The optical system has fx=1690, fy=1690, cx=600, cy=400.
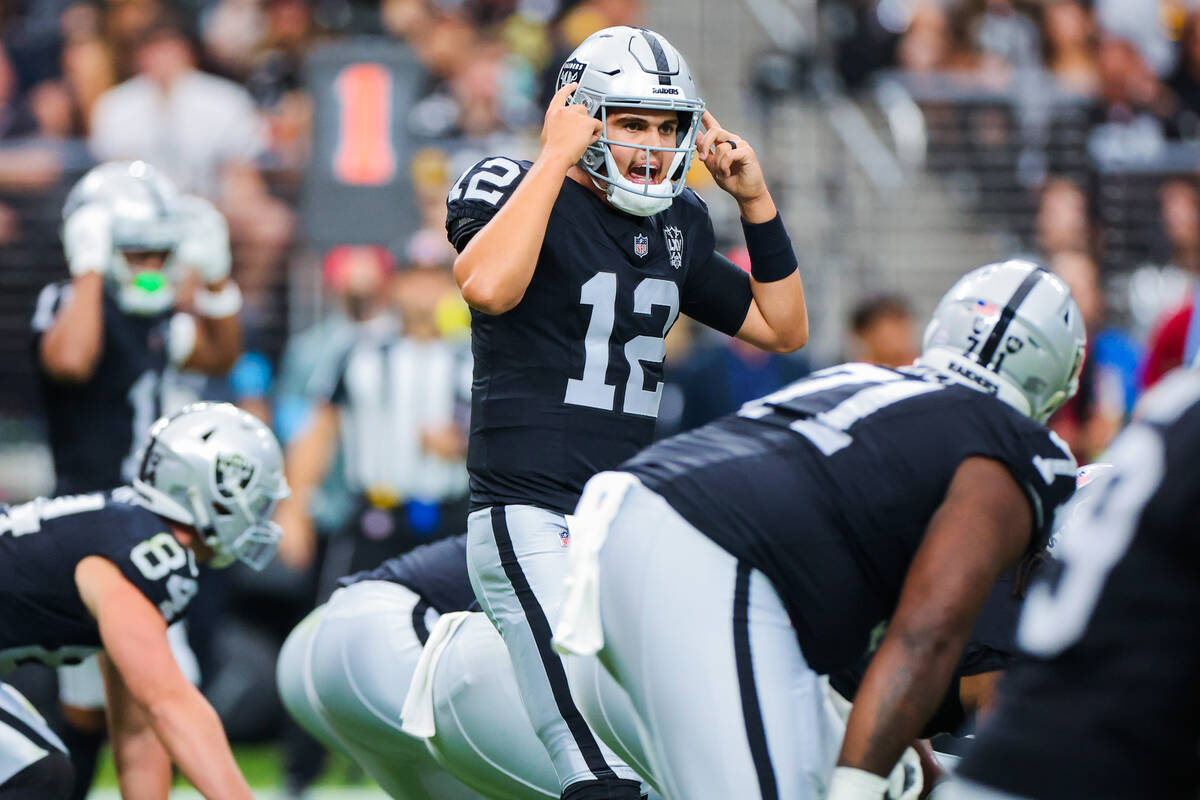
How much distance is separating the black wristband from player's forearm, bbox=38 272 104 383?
2524 mm

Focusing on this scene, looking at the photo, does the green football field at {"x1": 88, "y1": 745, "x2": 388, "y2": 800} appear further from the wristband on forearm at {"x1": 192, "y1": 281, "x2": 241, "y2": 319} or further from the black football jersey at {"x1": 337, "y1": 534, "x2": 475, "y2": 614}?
the black football jersey at {"x1": 337, "y1": 534, "x2": 475, "y2": 614}

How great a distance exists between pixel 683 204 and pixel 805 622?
1.42 meters

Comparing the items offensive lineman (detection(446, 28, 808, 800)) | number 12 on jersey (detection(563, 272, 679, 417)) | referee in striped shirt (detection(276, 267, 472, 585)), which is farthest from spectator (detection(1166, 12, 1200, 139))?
number 12 on jersey (detection(563, 272, 679, 417))

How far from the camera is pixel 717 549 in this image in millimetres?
2973

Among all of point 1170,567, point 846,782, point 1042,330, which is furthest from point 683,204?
point 1170,567

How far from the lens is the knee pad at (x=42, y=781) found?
13.3 ft

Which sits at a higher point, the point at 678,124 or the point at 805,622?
the point at 678,124

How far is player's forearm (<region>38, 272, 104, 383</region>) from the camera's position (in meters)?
5.69

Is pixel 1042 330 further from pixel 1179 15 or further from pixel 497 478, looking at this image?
pixel 1179 15

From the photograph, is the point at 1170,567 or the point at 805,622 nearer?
the point at 1170,567

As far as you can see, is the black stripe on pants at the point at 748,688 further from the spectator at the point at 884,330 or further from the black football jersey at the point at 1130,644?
the spectator at the point at 884,330

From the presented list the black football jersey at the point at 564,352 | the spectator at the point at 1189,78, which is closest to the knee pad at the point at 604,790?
the black football jersey at the point at 564,352

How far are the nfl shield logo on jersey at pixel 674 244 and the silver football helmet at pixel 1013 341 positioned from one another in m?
0.83

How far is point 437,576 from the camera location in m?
4.59
